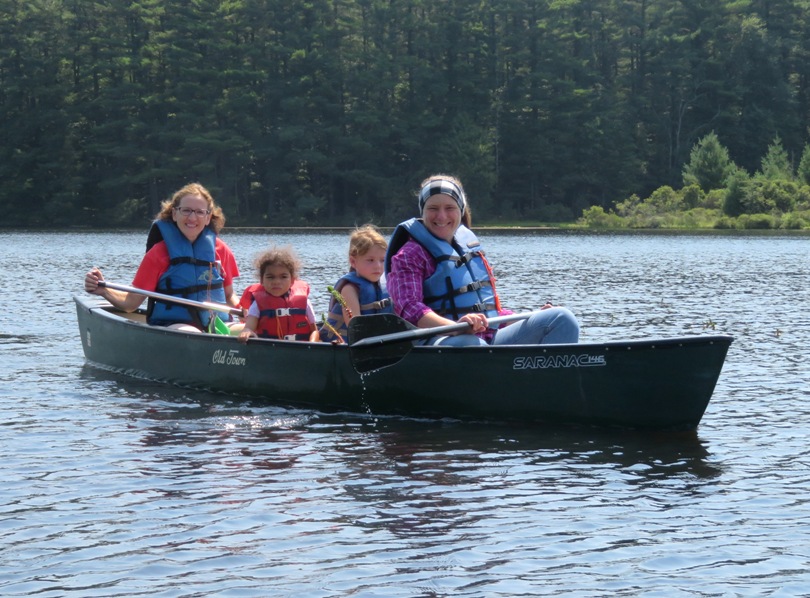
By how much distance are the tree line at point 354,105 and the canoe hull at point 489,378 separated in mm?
50978

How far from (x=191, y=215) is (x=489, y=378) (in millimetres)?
3146

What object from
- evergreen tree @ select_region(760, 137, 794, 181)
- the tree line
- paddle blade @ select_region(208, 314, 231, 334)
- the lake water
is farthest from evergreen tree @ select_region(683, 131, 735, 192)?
paddle blade @ select_region(208, 314, 231, 334)

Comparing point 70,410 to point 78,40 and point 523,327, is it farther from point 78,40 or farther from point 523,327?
point 78,40

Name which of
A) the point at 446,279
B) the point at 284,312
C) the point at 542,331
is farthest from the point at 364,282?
the point at 542,331

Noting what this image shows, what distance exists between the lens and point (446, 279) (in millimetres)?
8602

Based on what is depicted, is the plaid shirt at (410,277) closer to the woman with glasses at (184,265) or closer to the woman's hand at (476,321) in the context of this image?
the woman's hand at (476,321)

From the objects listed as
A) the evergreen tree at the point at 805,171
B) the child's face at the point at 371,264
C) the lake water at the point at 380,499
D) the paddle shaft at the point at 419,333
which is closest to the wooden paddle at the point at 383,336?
the paddle shaft at the point at 419,333

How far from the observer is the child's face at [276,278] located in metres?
9.64

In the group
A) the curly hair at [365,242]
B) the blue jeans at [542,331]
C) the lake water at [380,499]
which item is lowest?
the lake water at [380,499]

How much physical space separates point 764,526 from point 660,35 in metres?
65.2

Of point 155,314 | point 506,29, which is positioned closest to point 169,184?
point 506,29

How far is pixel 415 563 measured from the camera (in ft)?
18.8

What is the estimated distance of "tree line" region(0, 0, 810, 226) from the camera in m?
61.6

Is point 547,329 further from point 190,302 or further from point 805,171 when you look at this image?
point 805,171
